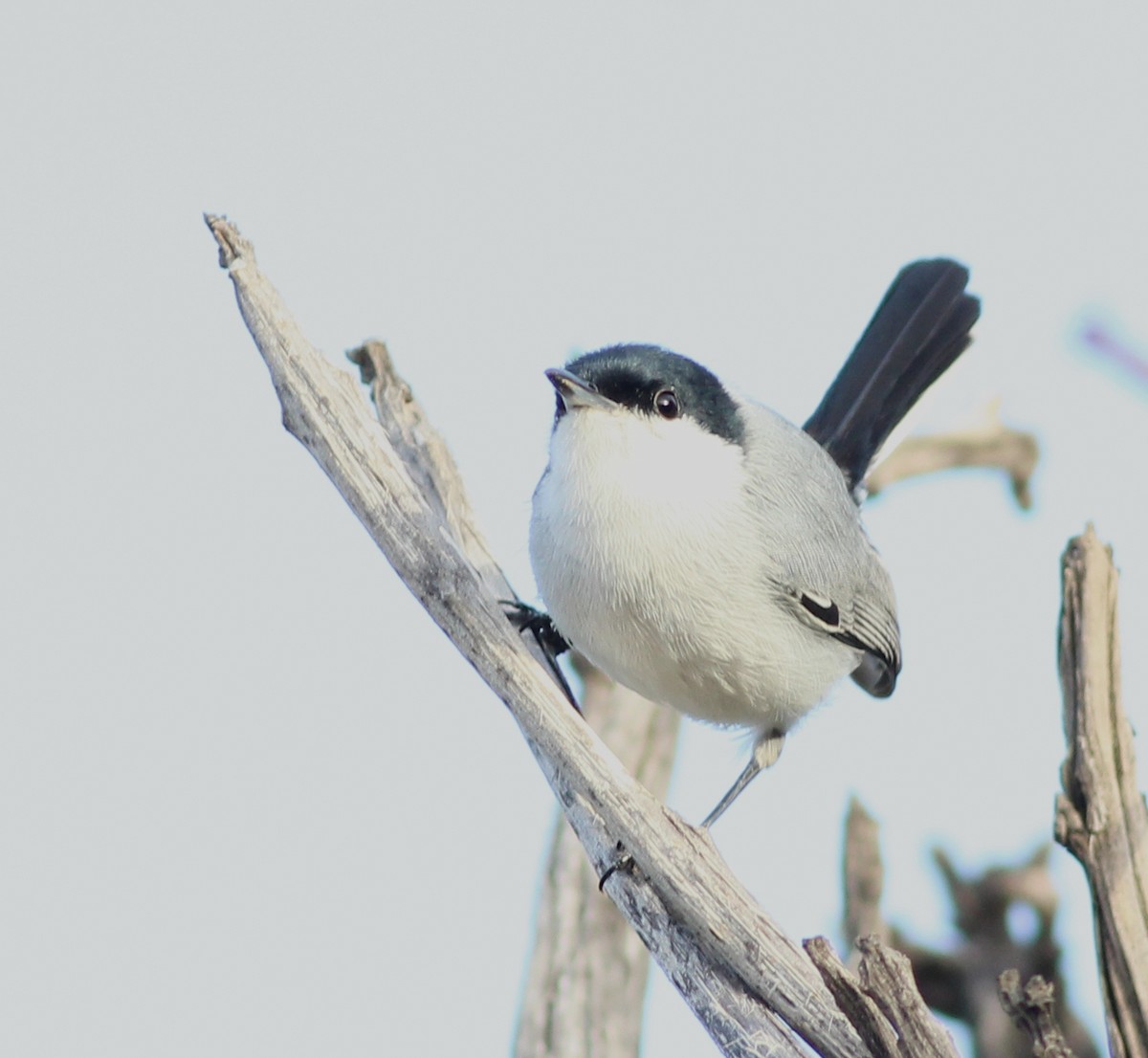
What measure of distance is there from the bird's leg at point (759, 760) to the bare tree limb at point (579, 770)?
98 cm

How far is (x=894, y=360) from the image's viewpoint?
4746mm

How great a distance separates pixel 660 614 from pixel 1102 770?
1124mm

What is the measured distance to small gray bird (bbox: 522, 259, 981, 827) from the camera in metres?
3.39

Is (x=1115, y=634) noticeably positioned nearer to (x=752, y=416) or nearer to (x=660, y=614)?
(x=660, y=614)

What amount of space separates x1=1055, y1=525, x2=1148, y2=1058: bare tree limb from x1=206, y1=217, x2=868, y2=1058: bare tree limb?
0.55 metres

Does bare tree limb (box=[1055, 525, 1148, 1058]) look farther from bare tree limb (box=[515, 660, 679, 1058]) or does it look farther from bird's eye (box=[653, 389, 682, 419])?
bare tree limb (box=[515, 660, 679, 1058])

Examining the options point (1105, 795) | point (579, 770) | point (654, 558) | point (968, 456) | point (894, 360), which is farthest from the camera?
point (894, 360)

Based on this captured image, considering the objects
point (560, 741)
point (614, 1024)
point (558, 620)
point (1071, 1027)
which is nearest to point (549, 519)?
point (558, 620)

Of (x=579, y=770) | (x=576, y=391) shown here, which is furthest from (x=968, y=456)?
(x=579, y=770)

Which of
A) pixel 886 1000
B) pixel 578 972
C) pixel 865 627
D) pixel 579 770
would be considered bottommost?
pixel 886 1000

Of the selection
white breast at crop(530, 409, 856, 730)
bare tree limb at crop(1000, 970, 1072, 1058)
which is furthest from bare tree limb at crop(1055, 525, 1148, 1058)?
white breast at crop(530, 409, 856, 730)

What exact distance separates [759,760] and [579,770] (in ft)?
4.29

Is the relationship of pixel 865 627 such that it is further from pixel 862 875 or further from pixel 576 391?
pixel 576 391

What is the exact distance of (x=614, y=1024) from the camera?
11.6 ft
